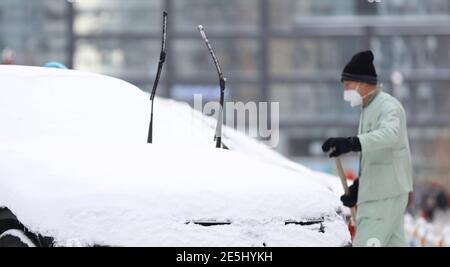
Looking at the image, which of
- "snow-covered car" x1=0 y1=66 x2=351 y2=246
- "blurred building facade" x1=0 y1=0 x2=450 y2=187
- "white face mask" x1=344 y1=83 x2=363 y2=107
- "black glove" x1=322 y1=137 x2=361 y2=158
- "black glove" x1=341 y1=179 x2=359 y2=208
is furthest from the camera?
"blurred building facade" x1=0 y1=0 x2=450 y2=187

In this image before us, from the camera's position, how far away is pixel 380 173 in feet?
20.5

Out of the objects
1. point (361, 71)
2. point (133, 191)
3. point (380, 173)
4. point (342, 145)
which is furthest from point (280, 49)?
point (133, 191)

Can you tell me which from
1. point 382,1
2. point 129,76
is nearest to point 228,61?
point 129,76

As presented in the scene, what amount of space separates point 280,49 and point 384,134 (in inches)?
1564

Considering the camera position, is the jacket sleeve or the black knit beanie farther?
the black knit beanie

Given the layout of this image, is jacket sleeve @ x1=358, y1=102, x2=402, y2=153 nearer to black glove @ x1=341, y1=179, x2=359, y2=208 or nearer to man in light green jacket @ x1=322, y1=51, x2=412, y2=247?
man in light green jacket @ x1=322, y1=51, x2=412, y2=247

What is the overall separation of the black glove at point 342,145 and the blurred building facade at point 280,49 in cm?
3841

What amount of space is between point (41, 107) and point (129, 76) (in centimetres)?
3827

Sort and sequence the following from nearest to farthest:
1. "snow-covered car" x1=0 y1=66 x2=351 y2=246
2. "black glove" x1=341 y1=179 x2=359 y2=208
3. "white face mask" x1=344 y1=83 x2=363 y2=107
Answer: "snow-covered car" x1=0 y1=66 x2=351 y2=246, "black glove" x1=341 y1=179 x2=359 y2=208, "white face mask" x1=344 y1=83 x2=363 y2=107

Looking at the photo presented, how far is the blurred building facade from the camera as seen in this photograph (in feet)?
147

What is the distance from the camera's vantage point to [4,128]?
618 cm

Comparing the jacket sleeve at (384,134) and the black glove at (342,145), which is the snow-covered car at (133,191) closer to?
the black glove at (342,145)

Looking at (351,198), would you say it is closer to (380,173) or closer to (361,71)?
(380,173)

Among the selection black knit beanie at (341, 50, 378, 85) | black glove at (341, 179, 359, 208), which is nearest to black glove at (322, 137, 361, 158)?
black glove at (341, 179, 359, 208)
